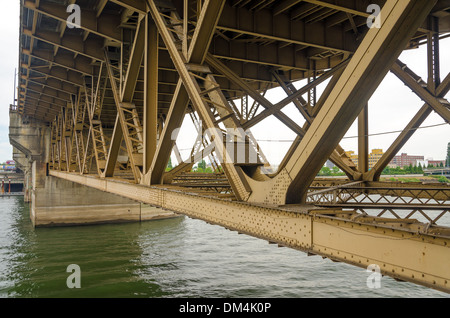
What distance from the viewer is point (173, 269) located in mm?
20391

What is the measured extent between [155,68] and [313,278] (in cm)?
1261

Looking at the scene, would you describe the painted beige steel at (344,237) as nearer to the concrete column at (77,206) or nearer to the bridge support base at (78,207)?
the bridge support base at (78,207)

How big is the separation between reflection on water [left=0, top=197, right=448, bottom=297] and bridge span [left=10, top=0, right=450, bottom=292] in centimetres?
485

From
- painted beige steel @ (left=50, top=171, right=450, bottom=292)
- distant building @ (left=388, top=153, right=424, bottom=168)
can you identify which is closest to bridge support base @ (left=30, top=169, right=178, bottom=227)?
painted beige steel @ (left=50, top=171, right=450, bottom=292)

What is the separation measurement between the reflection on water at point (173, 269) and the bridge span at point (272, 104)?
4847mm

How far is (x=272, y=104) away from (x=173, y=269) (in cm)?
1407

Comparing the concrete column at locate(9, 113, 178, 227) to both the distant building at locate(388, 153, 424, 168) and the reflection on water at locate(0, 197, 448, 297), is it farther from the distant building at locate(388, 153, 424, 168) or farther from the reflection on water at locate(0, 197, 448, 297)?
the distant building at locate(388, 153, 424, 168)

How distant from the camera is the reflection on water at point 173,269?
16.8 m

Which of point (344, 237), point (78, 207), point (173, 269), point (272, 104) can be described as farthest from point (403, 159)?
point (344, 237)

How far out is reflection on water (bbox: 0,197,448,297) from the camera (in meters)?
16.8

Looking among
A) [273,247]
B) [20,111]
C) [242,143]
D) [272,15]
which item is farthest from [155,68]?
[20,111]
